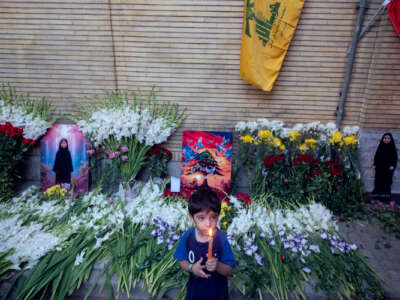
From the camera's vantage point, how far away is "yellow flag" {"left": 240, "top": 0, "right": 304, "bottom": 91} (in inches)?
142

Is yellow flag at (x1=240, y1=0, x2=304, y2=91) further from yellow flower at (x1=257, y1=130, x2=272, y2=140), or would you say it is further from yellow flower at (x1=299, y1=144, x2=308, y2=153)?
yellow flower at (x1=299, y1=144, x2=308, y2=153)

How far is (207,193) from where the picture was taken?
5.40 ft

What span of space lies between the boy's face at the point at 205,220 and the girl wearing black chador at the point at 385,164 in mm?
3649

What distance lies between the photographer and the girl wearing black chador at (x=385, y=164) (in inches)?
159

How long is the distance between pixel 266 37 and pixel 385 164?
108 inches

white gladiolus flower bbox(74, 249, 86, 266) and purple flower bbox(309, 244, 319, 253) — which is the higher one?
purple flower bbox(309, 244, 319, 253)

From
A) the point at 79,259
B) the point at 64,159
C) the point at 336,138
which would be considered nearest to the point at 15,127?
the point at 64,159

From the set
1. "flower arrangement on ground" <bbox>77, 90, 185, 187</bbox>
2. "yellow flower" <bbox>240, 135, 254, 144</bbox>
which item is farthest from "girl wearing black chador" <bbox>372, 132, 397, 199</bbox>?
"flower arrangement on ground" <bbox>77, 90, 185, 187</bbox>

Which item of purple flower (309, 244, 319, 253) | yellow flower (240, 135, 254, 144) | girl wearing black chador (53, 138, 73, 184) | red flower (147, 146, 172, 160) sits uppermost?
yellow flower (240, 135, 254, 144)

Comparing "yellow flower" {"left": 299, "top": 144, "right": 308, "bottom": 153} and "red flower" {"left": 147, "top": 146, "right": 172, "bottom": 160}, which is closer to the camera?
"yellow flower" {"left": 299, "top": 144, "right": 308, "bottom": 153}

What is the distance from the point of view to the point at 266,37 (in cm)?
369

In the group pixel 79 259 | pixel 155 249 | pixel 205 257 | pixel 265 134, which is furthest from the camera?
pixel 265 134

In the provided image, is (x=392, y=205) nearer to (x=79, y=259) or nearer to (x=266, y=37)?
(x=266, y=37)

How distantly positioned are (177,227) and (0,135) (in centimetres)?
276
